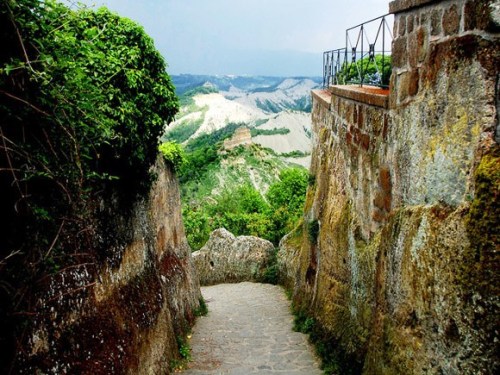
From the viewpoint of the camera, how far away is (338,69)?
35.1 ft

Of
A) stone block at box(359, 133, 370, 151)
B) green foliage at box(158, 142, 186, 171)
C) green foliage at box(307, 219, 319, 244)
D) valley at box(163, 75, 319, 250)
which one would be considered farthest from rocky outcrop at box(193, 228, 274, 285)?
stone block at box(359, 133, 370, 151)

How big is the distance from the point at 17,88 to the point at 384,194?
3.97 m

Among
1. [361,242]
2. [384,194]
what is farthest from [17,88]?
[361,242]

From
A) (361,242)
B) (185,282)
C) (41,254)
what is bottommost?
(185,282)

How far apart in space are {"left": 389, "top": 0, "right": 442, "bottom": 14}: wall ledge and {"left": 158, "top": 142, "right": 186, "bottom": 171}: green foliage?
272 inches

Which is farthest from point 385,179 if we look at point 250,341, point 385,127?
point 250,341

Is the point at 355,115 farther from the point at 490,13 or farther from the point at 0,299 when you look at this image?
the point at 0,299

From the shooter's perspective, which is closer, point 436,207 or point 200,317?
point 436,207

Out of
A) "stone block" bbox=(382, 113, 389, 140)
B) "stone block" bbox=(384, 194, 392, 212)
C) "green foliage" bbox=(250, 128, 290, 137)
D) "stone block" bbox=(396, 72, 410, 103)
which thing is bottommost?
"stone block" bbox=(384, 194, 392, 212)

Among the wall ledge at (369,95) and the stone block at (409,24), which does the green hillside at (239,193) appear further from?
the stone block at (409,24)

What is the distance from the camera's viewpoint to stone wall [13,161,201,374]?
13.7 feet

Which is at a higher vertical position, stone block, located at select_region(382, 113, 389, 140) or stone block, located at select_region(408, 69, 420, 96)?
stone block, located at select_region(408, 69, 420, 96)

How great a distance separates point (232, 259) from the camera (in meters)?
20.8

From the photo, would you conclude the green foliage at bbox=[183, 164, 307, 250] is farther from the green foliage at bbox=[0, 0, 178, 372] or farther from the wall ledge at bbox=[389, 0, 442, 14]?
the green foliage at bbox=[0, 0, 178, 372]
